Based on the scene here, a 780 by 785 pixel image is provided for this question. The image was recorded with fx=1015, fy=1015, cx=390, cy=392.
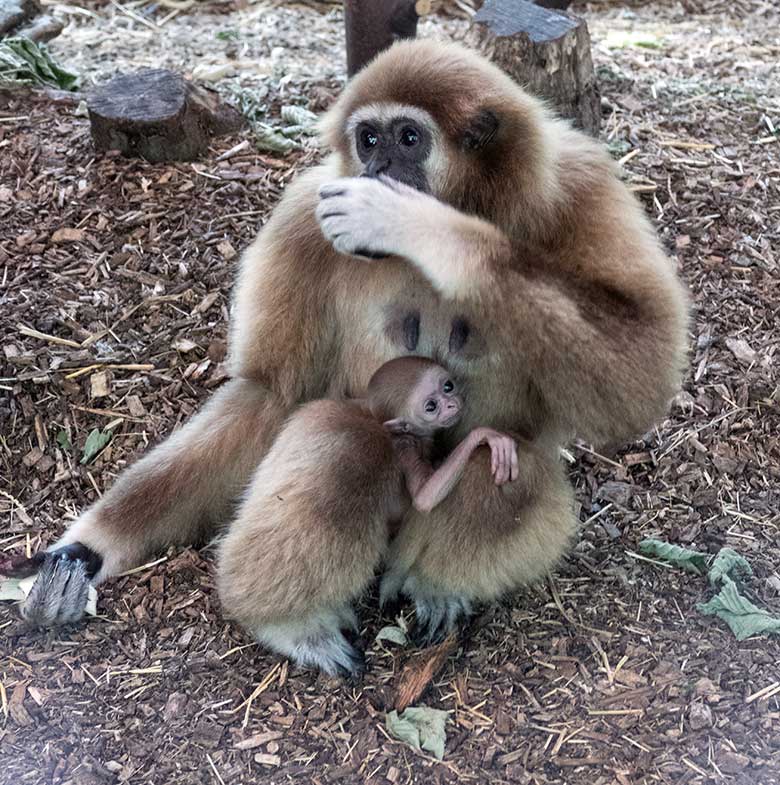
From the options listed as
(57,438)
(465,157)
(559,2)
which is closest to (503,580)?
(465,157)

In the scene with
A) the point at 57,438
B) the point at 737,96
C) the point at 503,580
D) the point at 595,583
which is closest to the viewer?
the point at 503,580

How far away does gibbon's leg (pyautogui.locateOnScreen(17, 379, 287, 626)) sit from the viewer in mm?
4238

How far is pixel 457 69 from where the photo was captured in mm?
3607

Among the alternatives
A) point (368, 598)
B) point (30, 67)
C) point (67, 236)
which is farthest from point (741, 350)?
point (30, 67)

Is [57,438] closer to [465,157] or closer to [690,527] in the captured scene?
[465,157]

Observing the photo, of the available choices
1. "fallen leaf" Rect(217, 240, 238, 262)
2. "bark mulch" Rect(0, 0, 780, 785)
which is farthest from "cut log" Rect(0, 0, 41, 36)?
"fallen leaf" Rect(217, 240, 238, 262)

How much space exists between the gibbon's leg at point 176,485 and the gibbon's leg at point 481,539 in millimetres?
796

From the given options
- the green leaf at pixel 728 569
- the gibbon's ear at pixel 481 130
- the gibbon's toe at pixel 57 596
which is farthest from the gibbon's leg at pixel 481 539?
the gibbon's toe at pixel 57 596

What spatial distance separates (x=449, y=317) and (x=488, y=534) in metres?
0.82

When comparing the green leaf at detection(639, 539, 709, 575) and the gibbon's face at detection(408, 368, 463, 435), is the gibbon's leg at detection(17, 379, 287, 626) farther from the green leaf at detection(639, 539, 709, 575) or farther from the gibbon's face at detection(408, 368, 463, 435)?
the green leaf at detection(639, 539, 709, 575)

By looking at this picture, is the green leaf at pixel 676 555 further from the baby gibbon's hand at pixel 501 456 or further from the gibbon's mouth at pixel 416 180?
the gibbon's mouth at pixel 416 180

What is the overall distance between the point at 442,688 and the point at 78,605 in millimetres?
1475

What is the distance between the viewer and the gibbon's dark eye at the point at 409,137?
11.9 feet

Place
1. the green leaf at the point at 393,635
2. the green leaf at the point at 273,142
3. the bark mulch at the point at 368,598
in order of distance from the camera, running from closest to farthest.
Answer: the bark mulch at the point at 368,598 → the green leaf at the point at 393,635 → the green leaf at the point at 273,142
